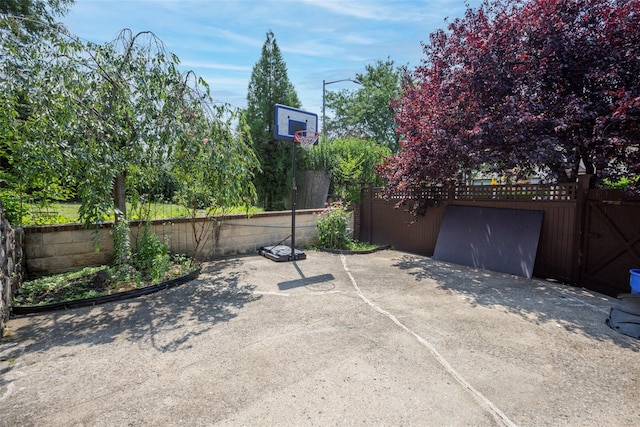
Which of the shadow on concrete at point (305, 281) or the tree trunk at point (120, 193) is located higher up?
the tree trunk at point (120, 193)

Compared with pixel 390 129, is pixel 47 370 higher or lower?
lower

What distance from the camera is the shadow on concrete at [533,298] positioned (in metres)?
3.39

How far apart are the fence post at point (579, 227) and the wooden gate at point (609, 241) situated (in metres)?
0.02

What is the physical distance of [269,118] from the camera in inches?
443

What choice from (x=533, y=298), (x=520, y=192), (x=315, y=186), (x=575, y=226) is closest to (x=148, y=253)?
(x=533, y=298)

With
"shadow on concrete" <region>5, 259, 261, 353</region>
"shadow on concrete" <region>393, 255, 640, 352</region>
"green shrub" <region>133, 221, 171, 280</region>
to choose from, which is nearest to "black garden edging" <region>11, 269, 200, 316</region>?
"shadow on concrete" <region>5, 259, 261, 353</region>

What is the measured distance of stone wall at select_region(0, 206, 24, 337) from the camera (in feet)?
10.5

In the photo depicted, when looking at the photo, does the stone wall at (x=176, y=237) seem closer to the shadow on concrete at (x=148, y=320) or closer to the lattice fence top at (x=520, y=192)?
the shadow on concrete at (x=148, y=320)

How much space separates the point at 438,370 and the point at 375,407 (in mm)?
705

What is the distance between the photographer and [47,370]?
2.49 meters

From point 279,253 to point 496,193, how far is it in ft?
13.3

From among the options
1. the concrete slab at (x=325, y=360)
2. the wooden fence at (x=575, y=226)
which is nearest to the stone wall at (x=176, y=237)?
the concrete slab at (x=325, y=360)

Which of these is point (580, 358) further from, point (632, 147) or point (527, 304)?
point (632, 147)

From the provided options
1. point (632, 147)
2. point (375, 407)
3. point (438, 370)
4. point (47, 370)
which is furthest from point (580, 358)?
point (47, 370)
